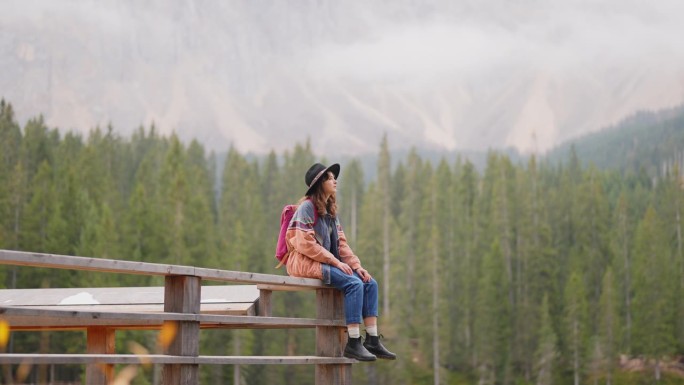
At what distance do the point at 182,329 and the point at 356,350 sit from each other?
5.55ft

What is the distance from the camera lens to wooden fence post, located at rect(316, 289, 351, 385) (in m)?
7.38

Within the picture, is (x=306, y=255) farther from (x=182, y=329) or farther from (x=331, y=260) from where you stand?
(x=182, y=329)

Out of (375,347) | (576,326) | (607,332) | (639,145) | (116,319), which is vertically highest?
(639,145)

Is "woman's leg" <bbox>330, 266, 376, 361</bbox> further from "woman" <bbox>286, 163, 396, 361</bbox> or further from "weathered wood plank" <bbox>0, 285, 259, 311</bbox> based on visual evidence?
"weathered wood plank" <bbox>0, 285, 259, 311</bbox>

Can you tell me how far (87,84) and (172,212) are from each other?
352 ft

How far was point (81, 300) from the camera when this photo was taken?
23.1 ft

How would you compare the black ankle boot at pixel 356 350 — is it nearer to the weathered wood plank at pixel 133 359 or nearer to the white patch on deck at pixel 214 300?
the weathered wood plank at pixel 133 359

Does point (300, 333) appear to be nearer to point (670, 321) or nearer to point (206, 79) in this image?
A: point (670, 321)

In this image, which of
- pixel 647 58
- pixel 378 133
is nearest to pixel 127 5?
pixel 378 133

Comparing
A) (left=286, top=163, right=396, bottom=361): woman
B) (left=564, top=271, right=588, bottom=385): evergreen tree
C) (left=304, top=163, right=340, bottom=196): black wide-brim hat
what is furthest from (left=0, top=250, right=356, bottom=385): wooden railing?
(left=564, top=271, right=588, bottom=385): evergreen tree

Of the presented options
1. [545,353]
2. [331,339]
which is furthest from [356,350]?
[545,353]

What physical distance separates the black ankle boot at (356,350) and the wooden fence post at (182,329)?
1.54m

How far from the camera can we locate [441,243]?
254ft

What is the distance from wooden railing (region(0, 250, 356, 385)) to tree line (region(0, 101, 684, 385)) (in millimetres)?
44122
